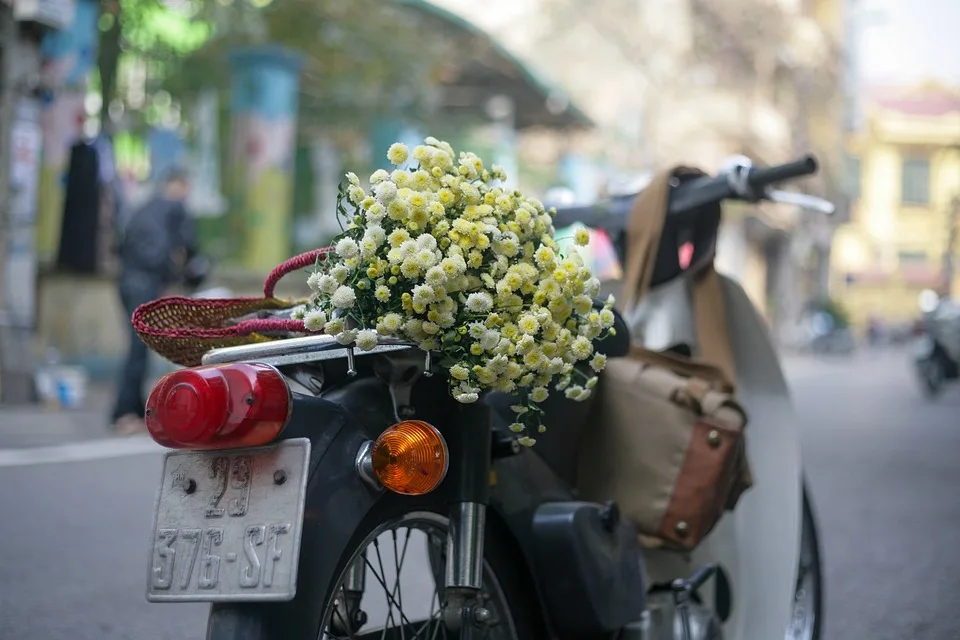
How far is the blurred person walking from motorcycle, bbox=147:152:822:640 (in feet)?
21.6

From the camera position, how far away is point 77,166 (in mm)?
12328

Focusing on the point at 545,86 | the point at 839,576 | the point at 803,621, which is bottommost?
the point at 839,576

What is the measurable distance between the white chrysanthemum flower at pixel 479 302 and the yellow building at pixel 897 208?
2621 inches

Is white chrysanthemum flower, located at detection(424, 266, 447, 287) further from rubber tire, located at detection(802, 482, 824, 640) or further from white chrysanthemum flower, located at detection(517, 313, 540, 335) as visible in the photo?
rubber tire, located at detection(802, 482, 824, 640)

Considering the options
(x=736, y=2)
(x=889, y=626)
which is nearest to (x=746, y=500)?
(x=889, y=626)

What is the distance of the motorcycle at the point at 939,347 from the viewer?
1628 cm

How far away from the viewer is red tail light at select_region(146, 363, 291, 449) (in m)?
1.85

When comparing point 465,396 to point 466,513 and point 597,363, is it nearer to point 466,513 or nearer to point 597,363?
point 466,513

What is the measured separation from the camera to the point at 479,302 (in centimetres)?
203

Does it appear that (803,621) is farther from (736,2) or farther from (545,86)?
(736,2)

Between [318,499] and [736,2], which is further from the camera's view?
[736,2]

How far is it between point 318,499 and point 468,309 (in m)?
0.39

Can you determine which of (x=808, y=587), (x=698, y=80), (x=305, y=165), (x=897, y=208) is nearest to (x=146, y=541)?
(x=808, y=587)

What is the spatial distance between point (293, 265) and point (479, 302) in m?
0.39
